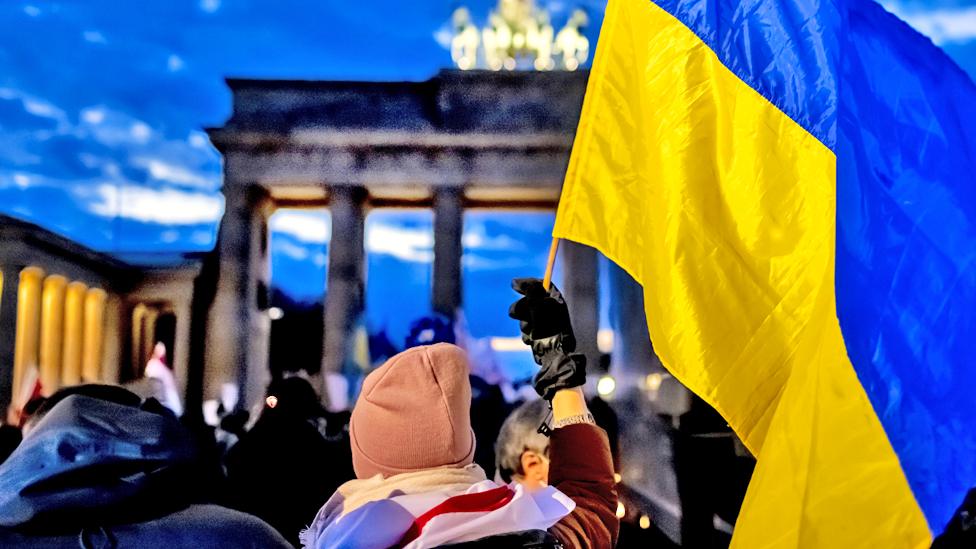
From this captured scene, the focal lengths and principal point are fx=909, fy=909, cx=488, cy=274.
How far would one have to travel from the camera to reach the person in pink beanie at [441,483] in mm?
956

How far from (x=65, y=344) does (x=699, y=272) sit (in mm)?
8476

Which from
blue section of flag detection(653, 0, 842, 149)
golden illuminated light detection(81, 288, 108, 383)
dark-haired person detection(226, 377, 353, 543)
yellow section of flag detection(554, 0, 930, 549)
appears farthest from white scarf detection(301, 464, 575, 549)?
golden illuminated light detection(81, 288, 108, 383)

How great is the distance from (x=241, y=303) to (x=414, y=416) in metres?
9.09

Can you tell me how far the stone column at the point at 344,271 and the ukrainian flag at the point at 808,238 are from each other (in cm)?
826

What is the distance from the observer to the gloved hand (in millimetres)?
1223

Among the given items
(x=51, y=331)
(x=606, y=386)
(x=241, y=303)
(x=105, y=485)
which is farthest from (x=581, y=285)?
(x=105, y=485)

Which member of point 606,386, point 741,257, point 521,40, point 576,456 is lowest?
point 606,386

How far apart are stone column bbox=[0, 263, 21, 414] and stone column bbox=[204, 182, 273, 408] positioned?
1.71 meters

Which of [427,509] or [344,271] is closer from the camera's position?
[427,509]

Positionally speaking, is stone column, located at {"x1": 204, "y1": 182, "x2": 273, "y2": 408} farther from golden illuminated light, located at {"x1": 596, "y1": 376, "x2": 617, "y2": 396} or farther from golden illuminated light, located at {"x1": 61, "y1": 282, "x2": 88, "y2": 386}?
golden illuminated light, located at {"x1": 596, "y1": 376, "x2": 617, "y2": 396}

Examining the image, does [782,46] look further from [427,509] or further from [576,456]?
[427,509]

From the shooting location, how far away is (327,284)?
10500mm

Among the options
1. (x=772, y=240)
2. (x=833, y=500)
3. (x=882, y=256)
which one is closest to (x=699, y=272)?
(x=772, y=240)

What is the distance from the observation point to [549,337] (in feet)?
4.33
